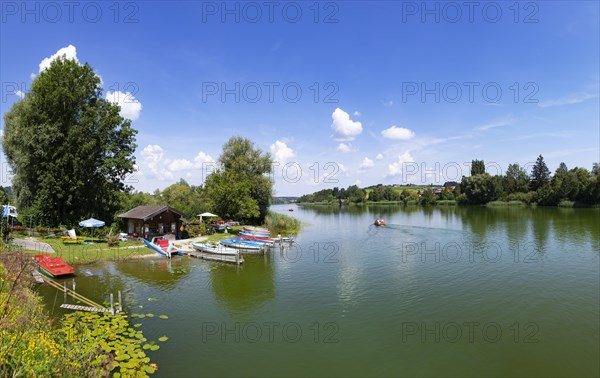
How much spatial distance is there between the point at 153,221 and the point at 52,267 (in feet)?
49.9

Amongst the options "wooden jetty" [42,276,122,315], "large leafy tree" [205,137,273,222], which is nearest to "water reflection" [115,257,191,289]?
"wooden jetty" [42,276,122,315]

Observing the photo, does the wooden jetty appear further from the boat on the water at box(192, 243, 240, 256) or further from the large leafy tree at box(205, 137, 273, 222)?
the large leafy tree at box(205, 137, 273, 222)

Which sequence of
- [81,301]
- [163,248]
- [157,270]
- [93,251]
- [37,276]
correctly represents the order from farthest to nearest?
[163,248], [93,251], [157,270], [37,276], [81,301]

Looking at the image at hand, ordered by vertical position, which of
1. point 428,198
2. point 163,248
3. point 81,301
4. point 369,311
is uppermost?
point 428,198

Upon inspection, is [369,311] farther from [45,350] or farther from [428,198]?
[428,198]

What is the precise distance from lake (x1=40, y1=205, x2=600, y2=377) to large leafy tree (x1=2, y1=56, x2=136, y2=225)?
16.8 metres

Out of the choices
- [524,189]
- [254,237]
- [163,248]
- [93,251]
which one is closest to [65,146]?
[93,251]

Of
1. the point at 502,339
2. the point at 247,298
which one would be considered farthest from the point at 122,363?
the point at 502,339

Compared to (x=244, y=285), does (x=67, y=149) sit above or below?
above

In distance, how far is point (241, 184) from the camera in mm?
52125

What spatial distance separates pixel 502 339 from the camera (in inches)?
Result: 621

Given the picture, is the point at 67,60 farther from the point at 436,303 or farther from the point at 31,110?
the point at 436,303

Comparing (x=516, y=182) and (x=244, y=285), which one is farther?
(x=516, y=182)

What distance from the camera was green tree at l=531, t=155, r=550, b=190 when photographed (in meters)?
116
